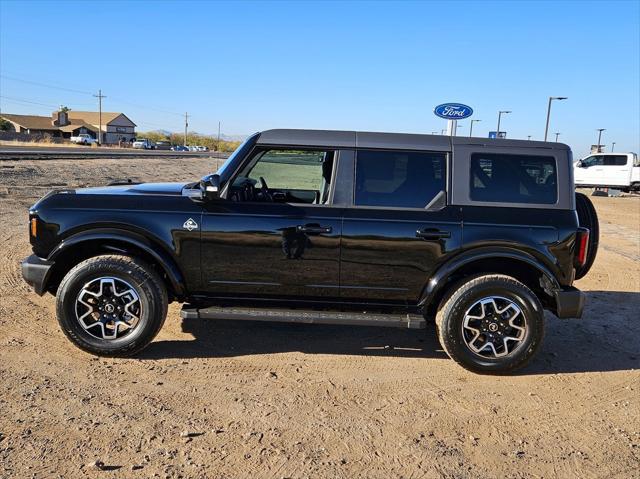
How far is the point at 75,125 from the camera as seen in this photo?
108 meters

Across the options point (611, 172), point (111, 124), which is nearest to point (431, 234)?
point (611, 172)

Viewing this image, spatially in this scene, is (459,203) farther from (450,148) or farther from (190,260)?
(190,260)

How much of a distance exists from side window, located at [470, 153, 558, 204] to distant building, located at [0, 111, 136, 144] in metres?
101

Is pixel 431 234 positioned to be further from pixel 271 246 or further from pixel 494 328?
pixel 271 246

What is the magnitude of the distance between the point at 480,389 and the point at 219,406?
1995 mm

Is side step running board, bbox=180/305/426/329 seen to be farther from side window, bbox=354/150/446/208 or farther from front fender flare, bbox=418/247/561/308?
side window, bbox=354/150/446/208

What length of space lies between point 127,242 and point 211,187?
83cm

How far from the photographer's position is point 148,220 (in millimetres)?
4367

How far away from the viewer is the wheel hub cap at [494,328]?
436cm

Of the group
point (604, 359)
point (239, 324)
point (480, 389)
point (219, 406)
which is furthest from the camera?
point (239, 324)

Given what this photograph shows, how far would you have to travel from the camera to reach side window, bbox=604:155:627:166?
28969mm

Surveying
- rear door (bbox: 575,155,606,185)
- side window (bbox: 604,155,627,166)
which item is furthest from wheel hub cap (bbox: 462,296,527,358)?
side window (bbox: 604,155,627,166)

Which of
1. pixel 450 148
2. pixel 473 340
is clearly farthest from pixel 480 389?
pixel 450 148

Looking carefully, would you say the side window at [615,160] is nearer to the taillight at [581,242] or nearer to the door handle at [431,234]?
the taillight at [581,242]
